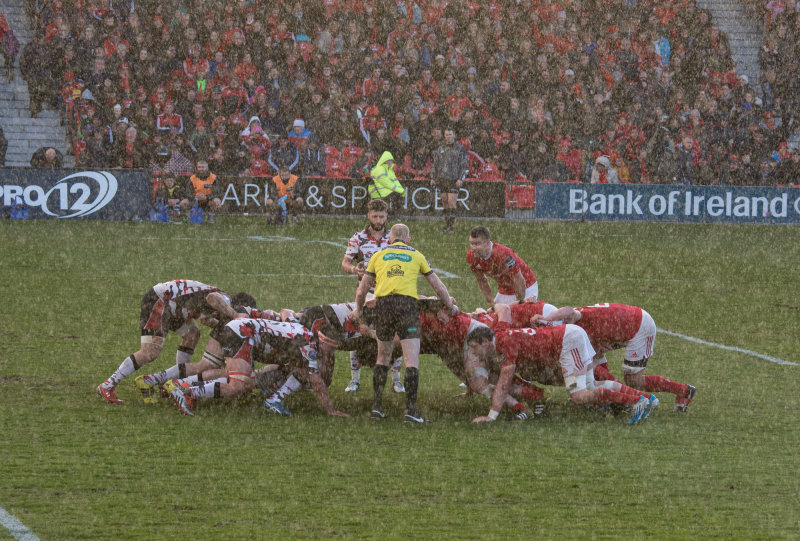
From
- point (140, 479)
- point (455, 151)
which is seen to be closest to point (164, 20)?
point (455, 151)

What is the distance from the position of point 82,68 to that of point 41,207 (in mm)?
3492

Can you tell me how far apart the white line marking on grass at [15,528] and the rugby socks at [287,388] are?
3.20 meters

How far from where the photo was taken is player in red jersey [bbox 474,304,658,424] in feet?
30.8

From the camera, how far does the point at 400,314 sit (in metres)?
9.42

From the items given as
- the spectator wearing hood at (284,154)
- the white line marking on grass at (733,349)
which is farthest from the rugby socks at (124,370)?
the spectator wearing hood at (284,154)

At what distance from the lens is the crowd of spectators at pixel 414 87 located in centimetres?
2762

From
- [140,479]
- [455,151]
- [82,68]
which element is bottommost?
[140,479]

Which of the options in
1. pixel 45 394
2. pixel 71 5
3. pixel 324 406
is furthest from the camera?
pixel 71 5

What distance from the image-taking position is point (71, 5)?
28797mm

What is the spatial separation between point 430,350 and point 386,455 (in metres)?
1.94

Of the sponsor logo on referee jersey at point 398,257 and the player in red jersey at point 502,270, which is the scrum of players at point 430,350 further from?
the player in red jersey at point 502,270

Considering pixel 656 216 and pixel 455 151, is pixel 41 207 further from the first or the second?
pixel 656 216

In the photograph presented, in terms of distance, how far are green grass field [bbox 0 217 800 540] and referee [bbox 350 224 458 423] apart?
13.9 inches

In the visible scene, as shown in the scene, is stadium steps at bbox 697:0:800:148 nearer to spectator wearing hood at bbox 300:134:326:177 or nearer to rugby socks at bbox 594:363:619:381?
spectator wearing hood at bbox 300:134:326:177
